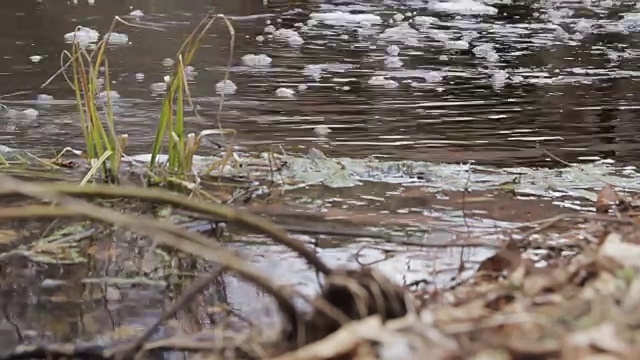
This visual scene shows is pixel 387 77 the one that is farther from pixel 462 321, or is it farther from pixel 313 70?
pixel 462 321

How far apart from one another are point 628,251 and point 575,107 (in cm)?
166

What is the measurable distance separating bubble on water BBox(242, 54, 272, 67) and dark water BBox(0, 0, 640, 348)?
0.03 m

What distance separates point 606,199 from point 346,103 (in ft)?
3.39

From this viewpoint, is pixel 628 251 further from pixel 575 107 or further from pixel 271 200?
pixel 575 107

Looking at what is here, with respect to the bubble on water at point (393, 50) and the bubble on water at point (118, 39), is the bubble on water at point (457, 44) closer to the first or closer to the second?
the bubble on water at point (393, 50)

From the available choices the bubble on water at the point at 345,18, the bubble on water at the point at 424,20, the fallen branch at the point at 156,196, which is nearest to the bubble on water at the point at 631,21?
the bubble on water at the point at 424,20

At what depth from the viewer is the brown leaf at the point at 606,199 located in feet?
5.18

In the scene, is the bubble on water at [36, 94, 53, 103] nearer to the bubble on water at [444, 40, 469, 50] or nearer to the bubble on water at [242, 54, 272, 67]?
the bubble on water at [242, 54, 272, 67]

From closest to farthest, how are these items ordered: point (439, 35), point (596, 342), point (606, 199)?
point (596, 342) < point (606, 199) < point (439, 35)

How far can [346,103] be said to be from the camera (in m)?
2.50

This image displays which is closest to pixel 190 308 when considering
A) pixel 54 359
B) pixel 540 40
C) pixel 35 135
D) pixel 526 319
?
pixel 54 359

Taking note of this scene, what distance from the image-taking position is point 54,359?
99 cm

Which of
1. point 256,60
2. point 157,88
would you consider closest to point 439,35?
point 256,60

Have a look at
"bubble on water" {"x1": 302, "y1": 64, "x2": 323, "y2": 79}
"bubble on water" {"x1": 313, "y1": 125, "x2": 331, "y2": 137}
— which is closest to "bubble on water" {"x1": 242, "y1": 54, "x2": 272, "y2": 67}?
"bubble on water" {"x1": 302, "y1": 64, "x2": 323, "y2": 79}
